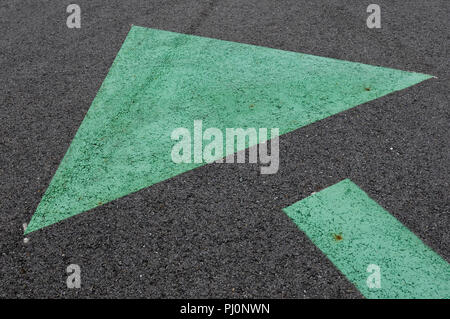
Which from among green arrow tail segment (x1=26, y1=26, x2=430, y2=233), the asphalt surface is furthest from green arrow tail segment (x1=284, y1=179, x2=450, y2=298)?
green arrow tail segment (x1=26, y1=26, x2=430, y2=233)

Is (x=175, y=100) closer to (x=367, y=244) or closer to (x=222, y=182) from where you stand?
(x=222, y=182)

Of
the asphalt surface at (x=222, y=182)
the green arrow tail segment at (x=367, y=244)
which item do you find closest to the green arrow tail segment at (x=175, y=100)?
the asphalt surface at (x=222, y=182)

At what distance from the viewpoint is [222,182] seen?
10.9 feet

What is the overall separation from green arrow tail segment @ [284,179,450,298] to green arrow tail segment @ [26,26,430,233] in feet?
3.04

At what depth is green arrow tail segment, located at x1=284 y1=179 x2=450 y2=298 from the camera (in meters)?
2.68

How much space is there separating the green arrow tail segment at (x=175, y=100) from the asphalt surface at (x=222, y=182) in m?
0.12

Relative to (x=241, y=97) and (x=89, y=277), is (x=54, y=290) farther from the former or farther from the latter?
(x=241, y=97)

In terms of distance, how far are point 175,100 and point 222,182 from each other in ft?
3.98

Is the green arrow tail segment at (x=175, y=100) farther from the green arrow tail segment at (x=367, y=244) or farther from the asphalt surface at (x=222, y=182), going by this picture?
the green arrow tail segment at (x=367, y=244)

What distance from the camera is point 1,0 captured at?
594 cm

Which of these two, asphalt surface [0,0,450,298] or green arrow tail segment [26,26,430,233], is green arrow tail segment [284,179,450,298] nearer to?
asphalt surface [0,0,450,298]

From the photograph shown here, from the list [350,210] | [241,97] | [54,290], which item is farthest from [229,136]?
[54,290]

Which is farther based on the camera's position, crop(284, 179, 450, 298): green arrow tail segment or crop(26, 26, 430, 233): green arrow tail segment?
crop(26, 26, 430, 233): green arrow tail segment

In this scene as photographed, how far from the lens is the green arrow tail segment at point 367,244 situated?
8.79ft
